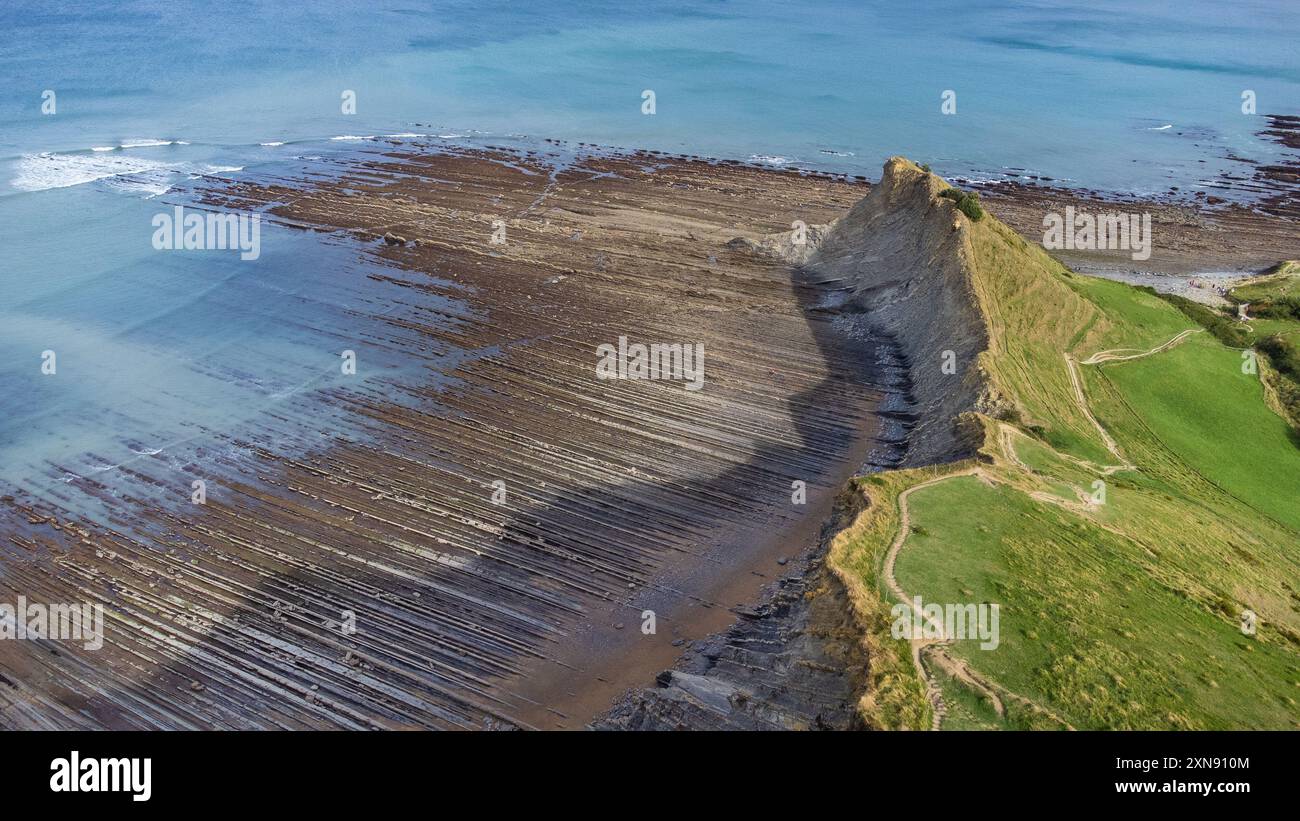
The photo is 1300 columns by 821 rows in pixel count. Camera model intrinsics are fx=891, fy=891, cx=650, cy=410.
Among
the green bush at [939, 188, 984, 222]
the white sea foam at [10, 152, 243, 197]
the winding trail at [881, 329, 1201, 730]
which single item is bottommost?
the winding trail at [881, 329, 1201, 730]

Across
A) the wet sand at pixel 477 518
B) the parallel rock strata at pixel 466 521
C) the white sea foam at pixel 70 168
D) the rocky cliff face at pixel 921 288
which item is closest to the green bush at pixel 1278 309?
the rocky cliff face at pixel 921 288

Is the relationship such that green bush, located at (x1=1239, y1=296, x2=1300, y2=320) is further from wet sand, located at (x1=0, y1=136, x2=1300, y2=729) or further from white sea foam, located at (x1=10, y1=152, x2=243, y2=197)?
white sea foam, located at (x1=10, y1=152, x2=243, y2=197)

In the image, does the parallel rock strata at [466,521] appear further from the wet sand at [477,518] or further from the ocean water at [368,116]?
the ocean water at [368,116]

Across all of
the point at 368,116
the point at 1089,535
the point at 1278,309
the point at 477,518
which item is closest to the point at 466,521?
the point at 477,518

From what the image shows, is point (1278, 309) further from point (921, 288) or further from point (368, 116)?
point (368, 116)

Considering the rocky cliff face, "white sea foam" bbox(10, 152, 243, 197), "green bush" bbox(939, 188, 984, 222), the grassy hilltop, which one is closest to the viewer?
the grassy hilltop

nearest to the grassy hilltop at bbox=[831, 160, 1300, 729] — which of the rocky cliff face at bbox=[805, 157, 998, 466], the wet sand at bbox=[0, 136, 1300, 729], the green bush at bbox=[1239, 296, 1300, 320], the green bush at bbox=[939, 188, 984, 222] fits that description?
the rocky cliff face at bbox=[805, 157, 998, 466]

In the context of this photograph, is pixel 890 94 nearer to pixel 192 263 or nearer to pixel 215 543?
pixel 192 263
